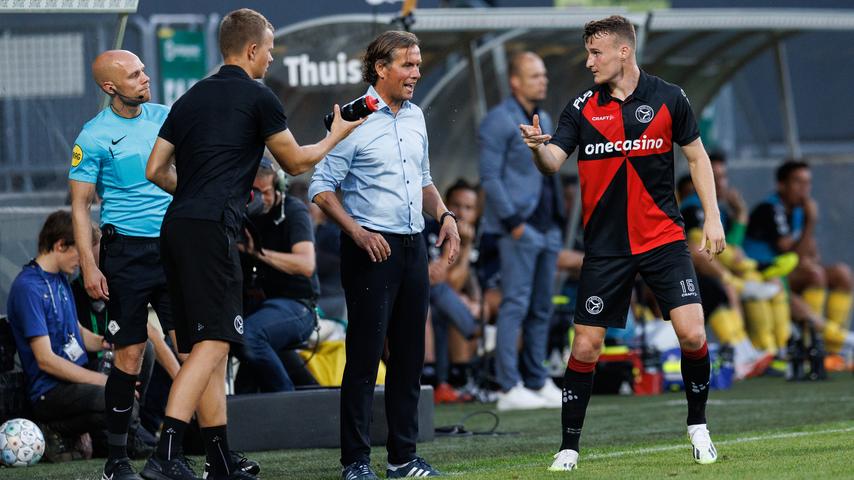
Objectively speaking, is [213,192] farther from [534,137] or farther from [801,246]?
[801,246]

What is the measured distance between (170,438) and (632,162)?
2.25 m

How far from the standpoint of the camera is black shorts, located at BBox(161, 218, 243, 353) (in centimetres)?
582

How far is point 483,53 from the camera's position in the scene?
41.7 feet

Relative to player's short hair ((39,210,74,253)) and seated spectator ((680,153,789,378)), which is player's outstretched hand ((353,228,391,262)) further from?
seated spectator ((680,153,789,378))

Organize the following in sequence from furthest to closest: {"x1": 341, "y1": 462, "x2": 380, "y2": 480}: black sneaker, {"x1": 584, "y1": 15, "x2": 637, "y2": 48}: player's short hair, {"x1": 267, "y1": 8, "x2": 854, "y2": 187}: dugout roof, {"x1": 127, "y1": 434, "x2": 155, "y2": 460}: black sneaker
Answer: {"x1": 267, "y1": 8, "x2": 854, "y2": 187}: dugout roof → {"x1": 127, "y1": 434, "x2": 155, "y2": 460}: black sneaker → {"x1": 584, "y1": 15, "x2": 637, "y2": 48}: player's short hair → {"x1": 341, "y1": 462, "x2": 380, "y2": 480}: black sneaker

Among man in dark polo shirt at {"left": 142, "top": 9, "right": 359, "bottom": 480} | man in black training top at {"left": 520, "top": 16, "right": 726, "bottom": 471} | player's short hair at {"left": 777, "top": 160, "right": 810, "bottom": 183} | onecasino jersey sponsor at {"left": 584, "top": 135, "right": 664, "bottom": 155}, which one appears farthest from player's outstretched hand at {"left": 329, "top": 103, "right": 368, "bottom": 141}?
player's short hair at {"left": 777, "top": 160, "right": 810, "bottom": 183}

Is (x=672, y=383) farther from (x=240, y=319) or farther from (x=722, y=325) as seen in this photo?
(x=240, y=319)

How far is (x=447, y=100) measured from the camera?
12.8m

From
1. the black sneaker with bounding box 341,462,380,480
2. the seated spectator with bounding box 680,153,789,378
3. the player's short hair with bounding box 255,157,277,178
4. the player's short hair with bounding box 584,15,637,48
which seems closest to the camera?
the black sneaker with bounding box 341,462,380,480

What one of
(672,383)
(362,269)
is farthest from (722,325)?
(362,269)

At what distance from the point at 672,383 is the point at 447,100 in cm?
307

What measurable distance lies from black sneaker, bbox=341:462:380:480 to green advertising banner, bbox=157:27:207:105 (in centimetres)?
702

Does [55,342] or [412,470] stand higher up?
[55,342]

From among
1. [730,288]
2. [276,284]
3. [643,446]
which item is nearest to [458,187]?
[730,288]
